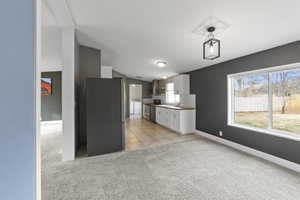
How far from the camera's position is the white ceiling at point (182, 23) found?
5.94 ft

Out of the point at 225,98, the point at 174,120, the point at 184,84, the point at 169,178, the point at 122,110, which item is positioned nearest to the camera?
the point at 169,178

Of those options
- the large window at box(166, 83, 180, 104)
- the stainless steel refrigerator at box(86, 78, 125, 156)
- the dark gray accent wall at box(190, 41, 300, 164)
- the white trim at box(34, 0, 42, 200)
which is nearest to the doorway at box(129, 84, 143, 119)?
the large window at box(166, 83, 180, 104)

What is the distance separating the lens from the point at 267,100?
2.96 meters

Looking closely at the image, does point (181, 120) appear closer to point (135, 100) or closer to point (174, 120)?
point (174, 120)

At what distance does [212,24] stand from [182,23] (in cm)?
50

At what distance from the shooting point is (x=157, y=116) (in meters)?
6.45

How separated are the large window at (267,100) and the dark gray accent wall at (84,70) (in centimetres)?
385

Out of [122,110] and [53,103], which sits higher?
[53,103]

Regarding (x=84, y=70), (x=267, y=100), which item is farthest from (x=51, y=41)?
(x=267, y=100)

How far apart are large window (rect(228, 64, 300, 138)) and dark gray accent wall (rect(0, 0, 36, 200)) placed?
12.9 feet

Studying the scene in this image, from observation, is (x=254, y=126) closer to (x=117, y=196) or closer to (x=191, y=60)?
(x=191, y=60)

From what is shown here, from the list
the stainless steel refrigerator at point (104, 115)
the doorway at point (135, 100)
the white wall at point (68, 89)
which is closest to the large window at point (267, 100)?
the stainless steel refrigerator at point (104, 115)

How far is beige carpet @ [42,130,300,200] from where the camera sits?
177cm

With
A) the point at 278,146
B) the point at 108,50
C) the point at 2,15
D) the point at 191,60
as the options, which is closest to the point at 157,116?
Answer: the point at 191,60
